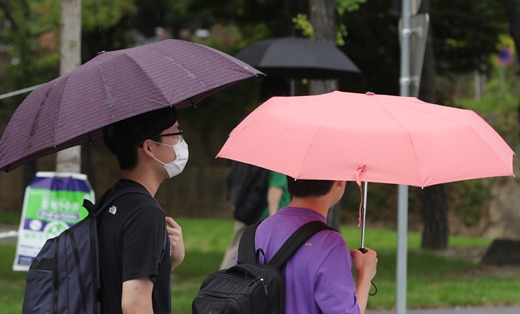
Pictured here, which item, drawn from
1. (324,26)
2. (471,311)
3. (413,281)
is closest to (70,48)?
(324,26)

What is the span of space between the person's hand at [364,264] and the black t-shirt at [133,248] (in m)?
0.80

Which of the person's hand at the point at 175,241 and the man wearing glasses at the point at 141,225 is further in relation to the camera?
the person's hand at the point at 175,241

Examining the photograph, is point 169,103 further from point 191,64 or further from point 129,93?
point 191,64

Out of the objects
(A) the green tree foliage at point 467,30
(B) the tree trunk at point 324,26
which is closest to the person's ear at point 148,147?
(B) the tree trunk at point 324,26

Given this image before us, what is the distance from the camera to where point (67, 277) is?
2.96 m

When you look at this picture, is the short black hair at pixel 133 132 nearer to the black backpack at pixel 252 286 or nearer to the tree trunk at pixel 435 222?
the black backpack at pixel 252 286

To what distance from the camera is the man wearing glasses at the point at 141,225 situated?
114 inches

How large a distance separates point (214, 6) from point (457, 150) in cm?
1460

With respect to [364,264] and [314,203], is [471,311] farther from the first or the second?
[314,203]

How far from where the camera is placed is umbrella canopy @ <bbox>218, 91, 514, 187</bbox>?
3.19 m

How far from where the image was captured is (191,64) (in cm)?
348

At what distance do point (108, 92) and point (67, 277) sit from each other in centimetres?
67

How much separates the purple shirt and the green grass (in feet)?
16.5

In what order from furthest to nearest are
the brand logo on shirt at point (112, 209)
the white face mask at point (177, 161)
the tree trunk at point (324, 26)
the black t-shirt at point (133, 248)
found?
1. the tree trunk at point (324, 26)
2. the white face mask at point (177, 161)
3. the brand logo on shirt at point (112, 209)
4. the black t-shirt at point (133, 248)
